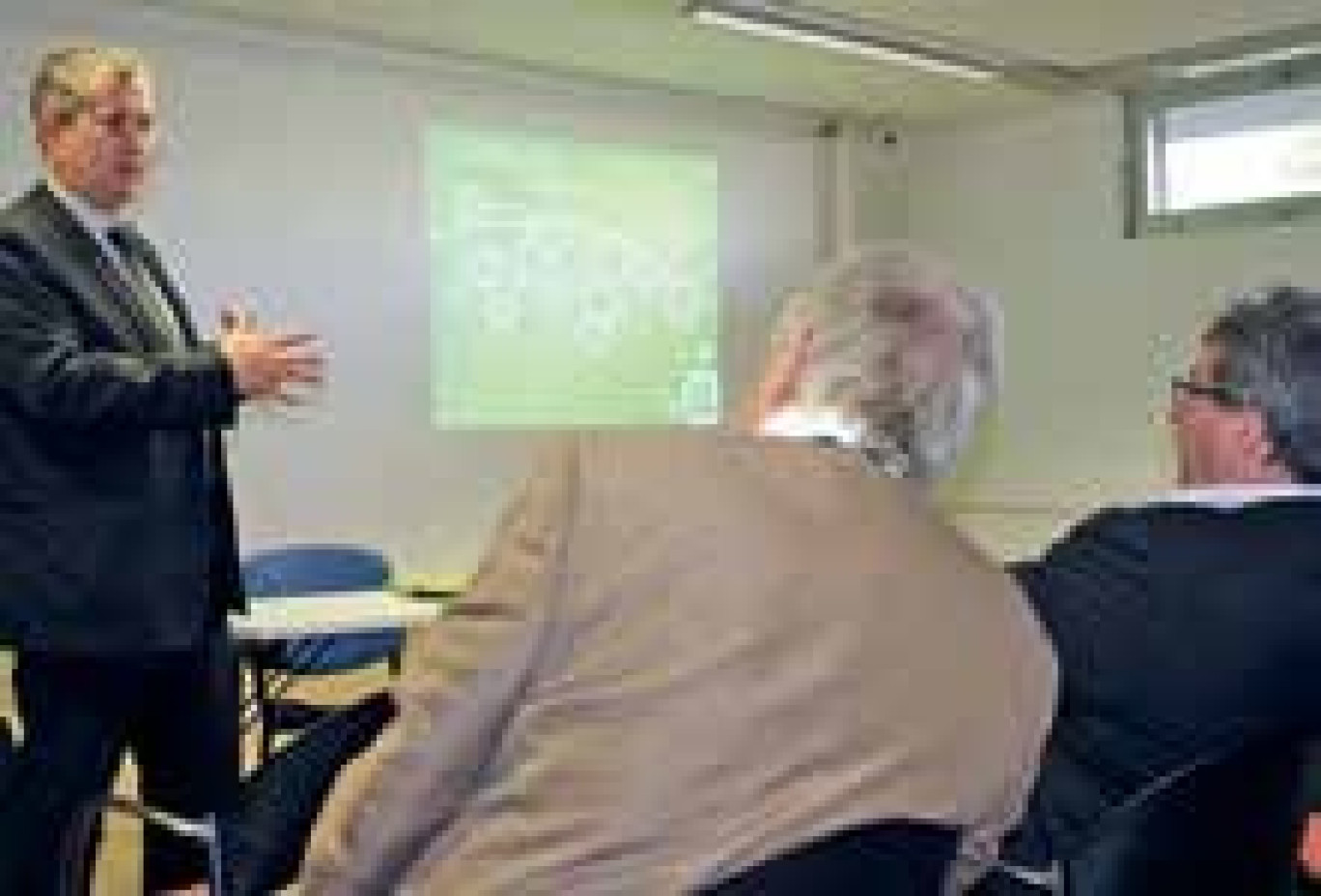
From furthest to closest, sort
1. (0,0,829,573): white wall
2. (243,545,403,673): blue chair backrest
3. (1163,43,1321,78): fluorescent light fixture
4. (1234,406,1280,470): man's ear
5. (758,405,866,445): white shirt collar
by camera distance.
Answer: (1163,43,1321,78): fluorescent light fixture → (0,0,829,573): white wall → (243,545,403,673): blue chair backrest → (1234,406,1280,470): man's ear → (758,405,866,445): white shirt collar

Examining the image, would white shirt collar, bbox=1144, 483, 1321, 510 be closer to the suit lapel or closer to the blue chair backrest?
the suit lapel

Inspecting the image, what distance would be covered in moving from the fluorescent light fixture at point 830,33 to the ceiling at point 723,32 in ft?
0.30

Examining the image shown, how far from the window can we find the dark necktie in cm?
476

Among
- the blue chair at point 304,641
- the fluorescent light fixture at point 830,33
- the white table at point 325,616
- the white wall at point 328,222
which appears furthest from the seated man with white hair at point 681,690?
the fluorescent light fixture at point 830,33

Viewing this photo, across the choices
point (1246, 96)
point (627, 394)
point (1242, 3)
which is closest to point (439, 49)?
point (627, 394)

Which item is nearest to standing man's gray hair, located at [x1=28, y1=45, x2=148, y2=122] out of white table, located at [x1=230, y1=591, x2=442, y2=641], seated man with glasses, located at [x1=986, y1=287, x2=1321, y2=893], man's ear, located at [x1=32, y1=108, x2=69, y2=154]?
man's ear, located at [x1=32, y1=108, x2=69, y2=154]

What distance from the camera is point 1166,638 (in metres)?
1.65

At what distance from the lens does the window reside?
19.8 ft

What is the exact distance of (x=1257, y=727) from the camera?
1.64m

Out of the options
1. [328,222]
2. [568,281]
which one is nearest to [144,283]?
[328,222]

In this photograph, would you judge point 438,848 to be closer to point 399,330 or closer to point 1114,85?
point 399,330

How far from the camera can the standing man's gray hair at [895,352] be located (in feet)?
4.58

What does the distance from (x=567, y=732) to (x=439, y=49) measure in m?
4.72

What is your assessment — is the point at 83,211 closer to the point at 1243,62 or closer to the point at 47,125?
the point at 47,125
